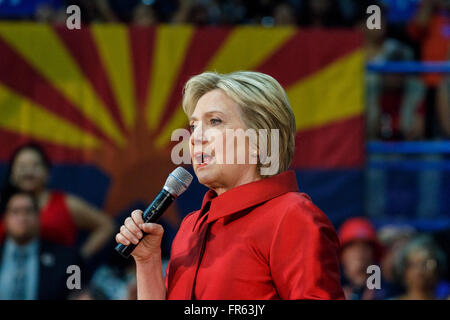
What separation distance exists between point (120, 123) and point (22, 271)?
1.10 m

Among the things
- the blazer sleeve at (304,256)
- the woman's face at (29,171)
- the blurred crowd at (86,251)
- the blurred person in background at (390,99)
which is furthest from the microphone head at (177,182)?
the blurred person in background at (390,99)

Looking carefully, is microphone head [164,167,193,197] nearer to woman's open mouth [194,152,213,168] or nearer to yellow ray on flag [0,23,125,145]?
woman's open mouth [194,152,213,168]

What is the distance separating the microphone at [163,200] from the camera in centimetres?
156

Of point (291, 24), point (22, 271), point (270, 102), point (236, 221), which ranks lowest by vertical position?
point (22, 271)

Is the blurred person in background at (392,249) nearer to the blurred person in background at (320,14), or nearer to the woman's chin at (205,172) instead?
the blurred person in background at (320,14)

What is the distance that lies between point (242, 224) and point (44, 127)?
10.1 feet

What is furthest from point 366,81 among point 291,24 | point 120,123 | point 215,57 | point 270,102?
point 270,102

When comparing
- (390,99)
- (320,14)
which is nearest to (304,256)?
(390,99)

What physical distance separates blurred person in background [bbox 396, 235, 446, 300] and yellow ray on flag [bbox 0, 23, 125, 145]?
1.87 m

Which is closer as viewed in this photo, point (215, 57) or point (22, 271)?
point (22, 271)

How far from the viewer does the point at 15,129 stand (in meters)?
4.43

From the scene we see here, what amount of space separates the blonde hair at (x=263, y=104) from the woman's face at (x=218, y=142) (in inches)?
0.8
